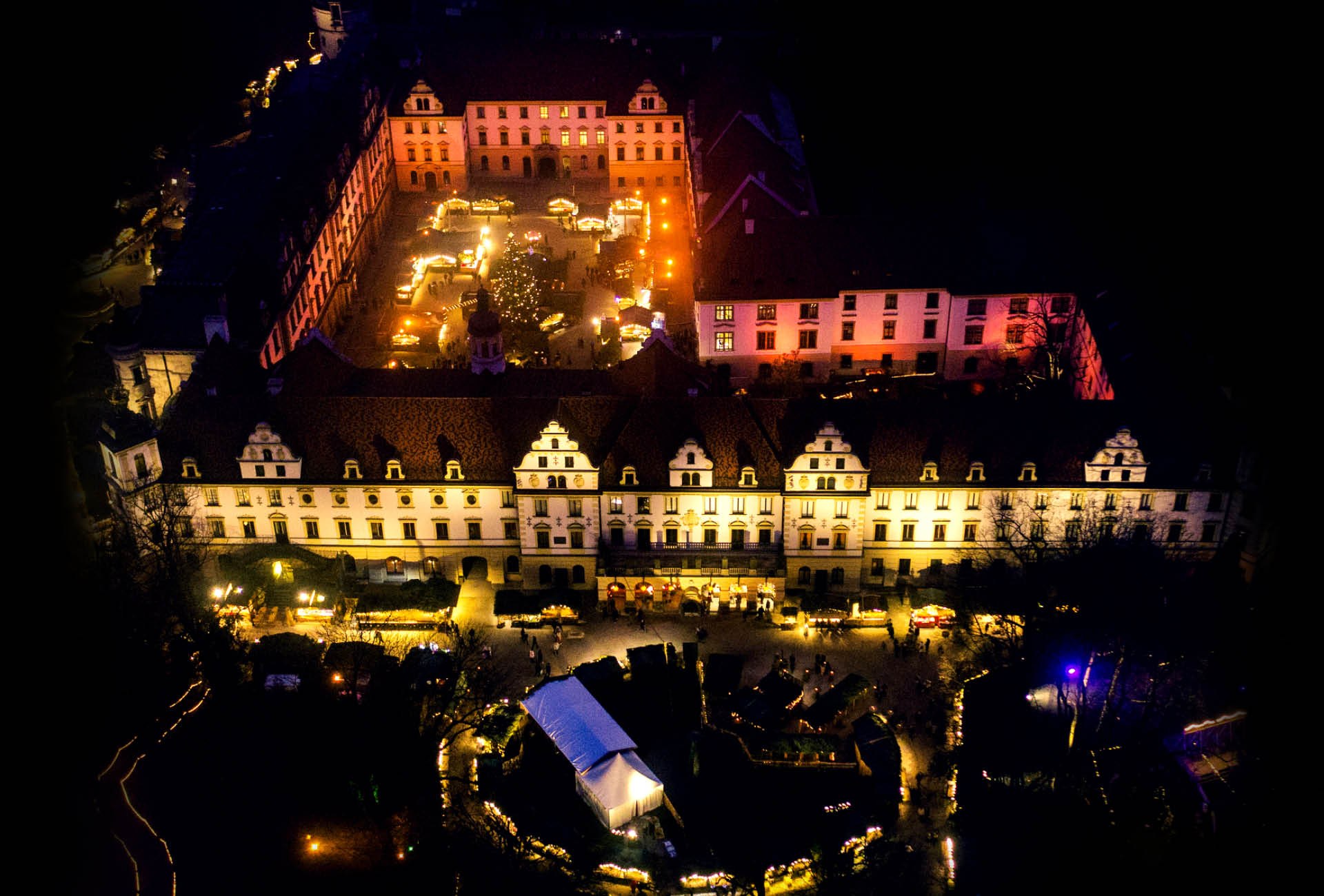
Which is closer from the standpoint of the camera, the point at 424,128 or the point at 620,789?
the point at 620,789

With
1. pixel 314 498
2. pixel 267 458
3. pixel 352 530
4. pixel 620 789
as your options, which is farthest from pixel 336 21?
pixel 620 789

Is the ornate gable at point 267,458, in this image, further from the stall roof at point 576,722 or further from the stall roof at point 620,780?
the stall roof at point 620,780

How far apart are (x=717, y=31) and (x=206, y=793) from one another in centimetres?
13030

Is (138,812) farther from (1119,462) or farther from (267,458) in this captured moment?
(1119,462)

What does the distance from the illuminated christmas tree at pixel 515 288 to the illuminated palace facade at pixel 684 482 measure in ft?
101

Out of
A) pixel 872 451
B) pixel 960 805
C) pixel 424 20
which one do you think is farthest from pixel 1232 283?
pixel 424 20

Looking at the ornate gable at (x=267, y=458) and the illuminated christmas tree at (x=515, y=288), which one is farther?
the illuminated christmas tree at (x=515, y=288)

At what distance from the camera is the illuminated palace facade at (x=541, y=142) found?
433ft

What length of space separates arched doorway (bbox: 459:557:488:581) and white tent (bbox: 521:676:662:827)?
1327cm

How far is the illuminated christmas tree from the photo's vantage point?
362ft

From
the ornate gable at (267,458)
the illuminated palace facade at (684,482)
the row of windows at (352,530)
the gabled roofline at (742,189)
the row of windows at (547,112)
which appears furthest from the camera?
the row of windows at (547,112)

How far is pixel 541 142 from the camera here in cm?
13612

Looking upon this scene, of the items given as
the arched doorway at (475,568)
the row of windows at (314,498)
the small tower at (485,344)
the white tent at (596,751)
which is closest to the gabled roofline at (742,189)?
the small tower at (485,344)

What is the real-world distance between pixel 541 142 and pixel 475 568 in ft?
217
